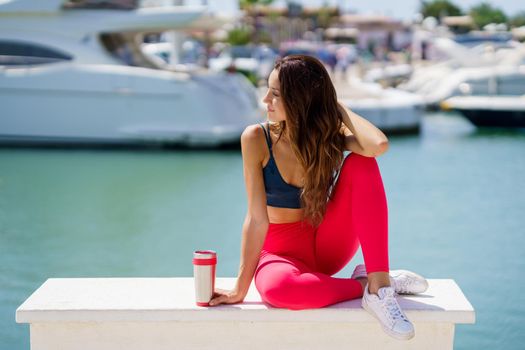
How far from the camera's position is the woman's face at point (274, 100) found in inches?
138

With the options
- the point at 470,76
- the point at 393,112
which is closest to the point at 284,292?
the point at 393,112

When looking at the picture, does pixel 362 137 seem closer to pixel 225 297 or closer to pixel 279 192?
pixel 279 192

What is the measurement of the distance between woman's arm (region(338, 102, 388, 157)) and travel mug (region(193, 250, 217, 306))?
2.24 ft

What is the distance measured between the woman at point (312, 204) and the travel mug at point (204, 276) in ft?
0.14

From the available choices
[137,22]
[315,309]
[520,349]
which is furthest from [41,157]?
[315,309]

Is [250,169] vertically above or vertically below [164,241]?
above

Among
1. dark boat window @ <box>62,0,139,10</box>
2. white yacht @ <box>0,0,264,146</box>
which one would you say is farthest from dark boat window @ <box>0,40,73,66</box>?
dark boat window @ <box>62,0,139,10</box>

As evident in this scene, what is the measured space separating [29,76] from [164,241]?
8597 mm

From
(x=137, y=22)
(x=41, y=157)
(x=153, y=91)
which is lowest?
(x=41, y=157)

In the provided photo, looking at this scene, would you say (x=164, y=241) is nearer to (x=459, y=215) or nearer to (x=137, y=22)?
(x=459, y=215)

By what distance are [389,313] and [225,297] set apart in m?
0.62

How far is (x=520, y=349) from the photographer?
5.24 m

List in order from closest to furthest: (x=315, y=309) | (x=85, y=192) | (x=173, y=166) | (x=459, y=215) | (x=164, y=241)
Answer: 1. (x=315, y=309)
2. (x=164, y=241)
3. (x=459, y=215)
4. (x=85, y=192)
5. (x=173, y=166)

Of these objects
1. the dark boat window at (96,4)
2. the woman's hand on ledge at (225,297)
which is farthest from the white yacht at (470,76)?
the woman's hand on ledge at (225,297)
